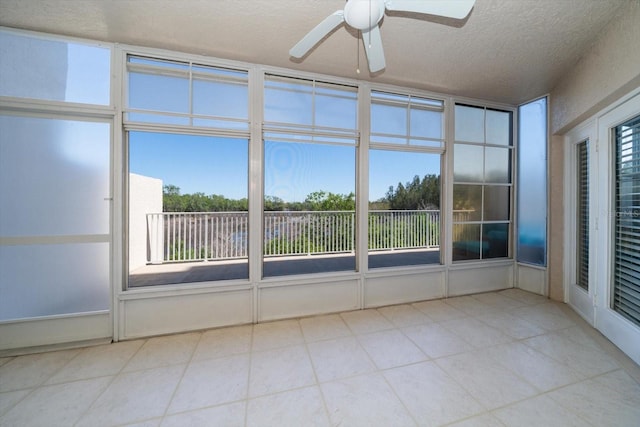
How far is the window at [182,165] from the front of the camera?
2.28m

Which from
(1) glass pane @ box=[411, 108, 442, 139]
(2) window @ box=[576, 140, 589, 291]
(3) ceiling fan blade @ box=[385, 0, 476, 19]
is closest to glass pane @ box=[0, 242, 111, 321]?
(3) ceiling fan blade @ box=[385, 0, 476, 19]

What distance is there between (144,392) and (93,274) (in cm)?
127

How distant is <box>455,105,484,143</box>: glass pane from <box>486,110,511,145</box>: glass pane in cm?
15

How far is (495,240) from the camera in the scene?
3.40 metres

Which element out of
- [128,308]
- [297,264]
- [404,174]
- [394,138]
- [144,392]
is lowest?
[144,392]

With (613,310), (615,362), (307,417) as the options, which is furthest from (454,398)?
(613,310)

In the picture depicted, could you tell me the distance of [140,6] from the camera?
1764 mm

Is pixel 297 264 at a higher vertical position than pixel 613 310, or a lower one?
higher

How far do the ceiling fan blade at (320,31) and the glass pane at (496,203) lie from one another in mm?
3039

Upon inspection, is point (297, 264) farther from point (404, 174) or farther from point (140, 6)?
point (140, 6)

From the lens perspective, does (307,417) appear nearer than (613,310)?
Yes

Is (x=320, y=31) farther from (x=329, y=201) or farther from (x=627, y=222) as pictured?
(x=627, y=222)

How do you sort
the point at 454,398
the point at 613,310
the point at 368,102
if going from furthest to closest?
the point at 368,102, the point at 613,310, the point at 454,398

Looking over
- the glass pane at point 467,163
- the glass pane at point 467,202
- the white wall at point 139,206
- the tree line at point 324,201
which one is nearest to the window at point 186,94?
the white wall at point 139,206
